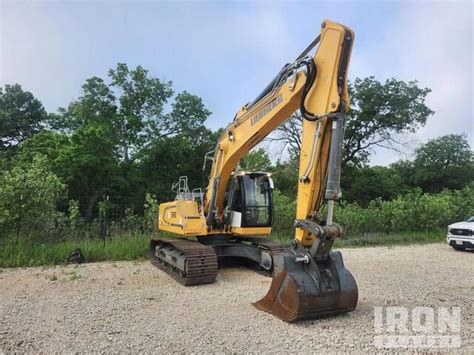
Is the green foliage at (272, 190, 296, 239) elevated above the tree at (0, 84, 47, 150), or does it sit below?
below

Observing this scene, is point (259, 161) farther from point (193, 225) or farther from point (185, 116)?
point (193, 225)

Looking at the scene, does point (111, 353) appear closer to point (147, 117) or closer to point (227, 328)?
point (227, 328)

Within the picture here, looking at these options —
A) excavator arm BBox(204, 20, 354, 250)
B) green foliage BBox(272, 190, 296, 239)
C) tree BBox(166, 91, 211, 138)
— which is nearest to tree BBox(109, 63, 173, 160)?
tree BBox(166, 91, 211, 138)

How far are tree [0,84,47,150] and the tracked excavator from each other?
25.0 meters

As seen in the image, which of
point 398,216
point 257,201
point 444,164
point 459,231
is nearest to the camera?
point 257,201

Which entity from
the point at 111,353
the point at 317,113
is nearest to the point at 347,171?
the point at 317,113

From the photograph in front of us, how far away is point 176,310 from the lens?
18.3 ft

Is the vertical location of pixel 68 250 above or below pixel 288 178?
below

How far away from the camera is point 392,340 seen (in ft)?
14.5

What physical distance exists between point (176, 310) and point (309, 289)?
191 cm

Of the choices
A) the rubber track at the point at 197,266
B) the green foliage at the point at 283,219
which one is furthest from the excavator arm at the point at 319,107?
the green foliage at the point at 283,219

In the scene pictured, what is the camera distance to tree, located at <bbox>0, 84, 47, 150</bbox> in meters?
28.1

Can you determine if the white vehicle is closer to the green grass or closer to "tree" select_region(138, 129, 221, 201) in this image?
the green grass

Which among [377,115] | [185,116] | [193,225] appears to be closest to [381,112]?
[377,115]
